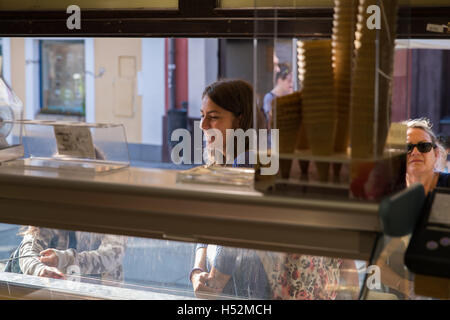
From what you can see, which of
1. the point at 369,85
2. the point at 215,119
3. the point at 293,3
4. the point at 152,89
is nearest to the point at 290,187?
the point at 369,85

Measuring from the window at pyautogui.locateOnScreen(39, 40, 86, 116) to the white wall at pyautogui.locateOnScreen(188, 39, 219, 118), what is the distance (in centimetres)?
240

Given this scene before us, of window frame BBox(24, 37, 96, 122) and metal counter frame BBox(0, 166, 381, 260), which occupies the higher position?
window frame BBox(24, 37, 96, 122)

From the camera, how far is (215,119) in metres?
3.01

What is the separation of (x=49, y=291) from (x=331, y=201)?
2.52 feet

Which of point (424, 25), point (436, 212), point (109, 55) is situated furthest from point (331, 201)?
point (109, 55)

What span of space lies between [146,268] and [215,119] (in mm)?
1569

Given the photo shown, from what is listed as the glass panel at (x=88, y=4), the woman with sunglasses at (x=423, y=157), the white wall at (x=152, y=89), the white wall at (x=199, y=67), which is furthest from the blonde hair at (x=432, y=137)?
the white wall at (x=152, y=89)

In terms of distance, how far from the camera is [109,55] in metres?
10.3

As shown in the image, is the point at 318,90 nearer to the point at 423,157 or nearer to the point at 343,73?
the point at 343,73

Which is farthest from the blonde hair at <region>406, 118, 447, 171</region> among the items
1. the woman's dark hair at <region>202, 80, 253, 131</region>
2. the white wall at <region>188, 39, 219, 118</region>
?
the white wall at <region>188, 39, 219, 118</region>

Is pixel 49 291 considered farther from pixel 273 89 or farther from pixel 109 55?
pixel 109 55

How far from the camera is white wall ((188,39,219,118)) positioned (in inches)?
379

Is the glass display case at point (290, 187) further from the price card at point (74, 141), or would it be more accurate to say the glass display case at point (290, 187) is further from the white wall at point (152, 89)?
the white wall at point (152, 89)

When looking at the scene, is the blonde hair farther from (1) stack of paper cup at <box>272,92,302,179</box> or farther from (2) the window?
(2) the window
